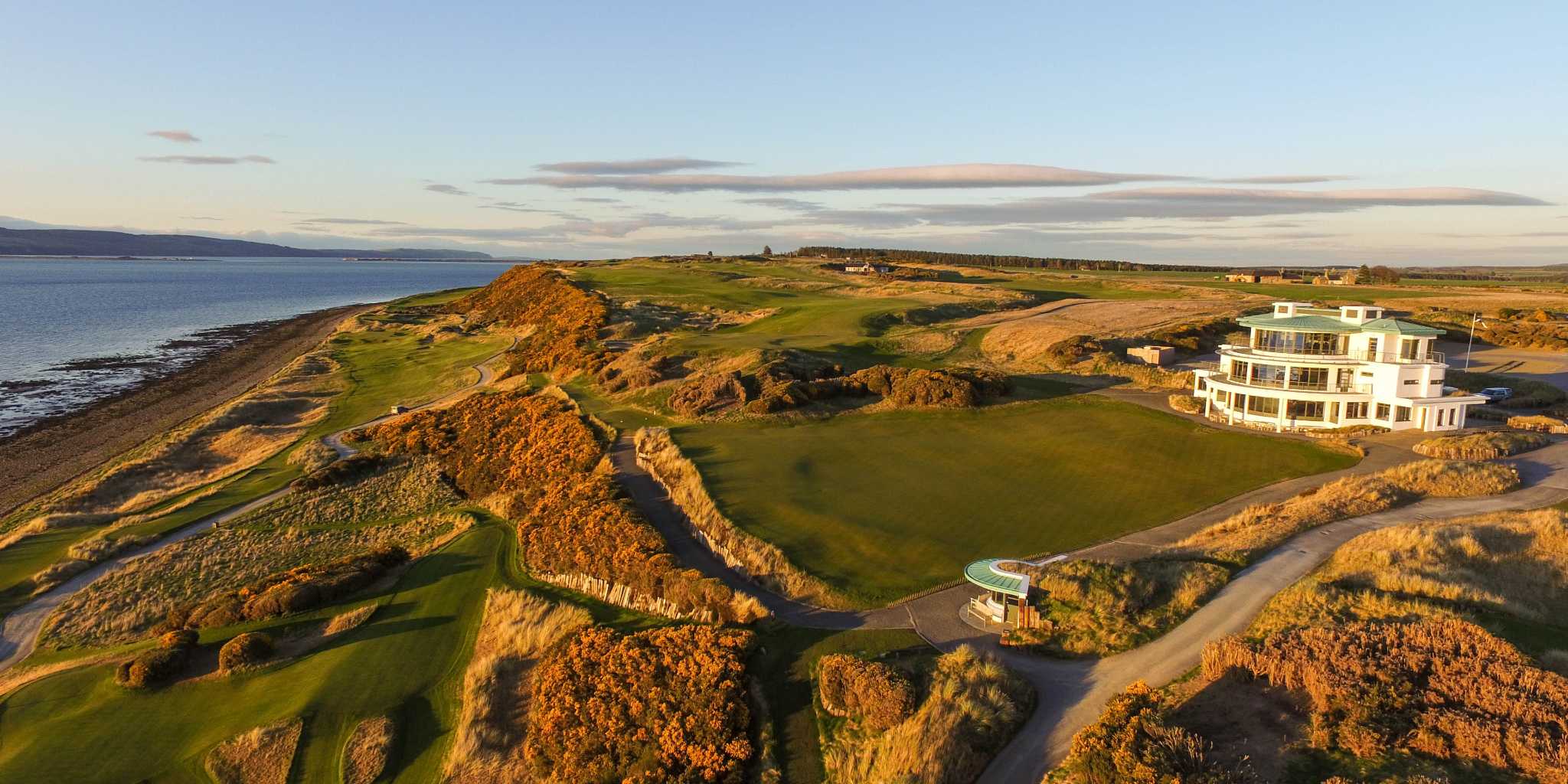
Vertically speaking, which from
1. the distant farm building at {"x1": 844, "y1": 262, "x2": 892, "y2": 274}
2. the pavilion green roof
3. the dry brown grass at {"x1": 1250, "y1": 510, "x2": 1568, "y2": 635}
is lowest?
the dry brown grass at {"x1": 1250, "y1": 510, "x2": 1568, "y2": 635}

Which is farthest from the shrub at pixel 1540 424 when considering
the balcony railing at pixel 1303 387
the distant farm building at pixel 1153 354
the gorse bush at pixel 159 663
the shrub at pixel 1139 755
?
the gorse bush at pixel 159 663

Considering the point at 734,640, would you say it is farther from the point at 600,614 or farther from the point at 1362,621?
the point at 1362,621

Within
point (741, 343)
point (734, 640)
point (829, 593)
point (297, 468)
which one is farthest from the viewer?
point (741, 343)

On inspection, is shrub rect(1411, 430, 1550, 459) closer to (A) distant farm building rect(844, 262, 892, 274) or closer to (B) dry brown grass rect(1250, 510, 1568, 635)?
(B) dry brown grass rect(1250, 510, 1568, 635)

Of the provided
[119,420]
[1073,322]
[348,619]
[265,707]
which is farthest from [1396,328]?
[119,420]

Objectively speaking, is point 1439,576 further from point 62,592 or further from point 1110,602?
point 62,592

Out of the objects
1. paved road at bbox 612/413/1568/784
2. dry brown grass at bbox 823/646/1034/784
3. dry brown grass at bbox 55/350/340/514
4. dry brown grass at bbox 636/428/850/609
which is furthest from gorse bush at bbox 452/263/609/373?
dry brown grass at bbox 823/646/1034/784

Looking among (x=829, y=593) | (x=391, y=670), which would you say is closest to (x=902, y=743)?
(x=829, y=593)
